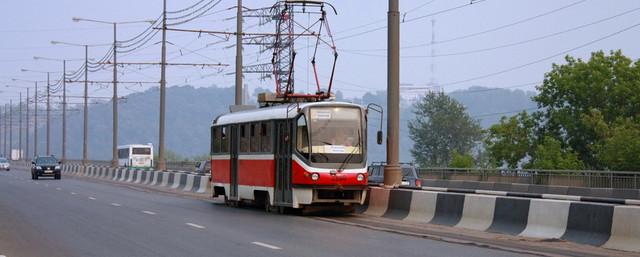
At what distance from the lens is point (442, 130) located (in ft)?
460

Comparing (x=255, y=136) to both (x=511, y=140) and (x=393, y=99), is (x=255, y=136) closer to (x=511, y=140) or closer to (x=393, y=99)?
(x=393, y=99)

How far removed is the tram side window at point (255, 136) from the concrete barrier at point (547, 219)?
10.6 meters

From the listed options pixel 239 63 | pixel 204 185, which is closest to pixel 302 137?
pixel 239 63

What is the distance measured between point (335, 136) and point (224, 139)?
6.39 meters

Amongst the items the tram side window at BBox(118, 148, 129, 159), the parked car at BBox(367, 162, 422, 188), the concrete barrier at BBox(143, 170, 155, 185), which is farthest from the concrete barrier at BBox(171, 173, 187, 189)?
the tram side window at BBox(118, 148, 129, 159)

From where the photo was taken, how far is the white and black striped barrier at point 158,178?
43.8m

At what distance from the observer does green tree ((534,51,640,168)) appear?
242 ft

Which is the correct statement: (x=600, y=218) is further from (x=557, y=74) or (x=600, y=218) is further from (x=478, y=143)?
(x=478, y=143)

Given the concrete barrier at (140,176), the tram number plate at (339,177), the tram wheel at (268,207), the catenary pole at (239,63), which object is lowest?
→ the concrete barrier at (140,176)

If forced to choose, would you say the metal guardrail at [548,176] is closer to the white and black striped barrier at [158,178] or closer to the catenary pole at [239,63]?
the catenary pole at [239,63]

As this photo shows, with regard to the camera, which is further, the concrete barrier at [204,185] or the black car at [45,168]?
the black car at [45,168]

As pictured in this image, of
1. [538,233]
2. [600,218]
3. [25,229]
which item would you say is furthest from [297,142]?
[600,218]

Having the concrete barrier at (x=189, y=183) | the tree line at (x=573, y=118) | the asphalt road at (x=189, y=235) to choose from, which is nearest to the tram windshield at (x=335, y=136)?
the asphalt road at (x=189, y=235)

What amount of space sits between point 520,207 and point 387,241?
2.86 meters
